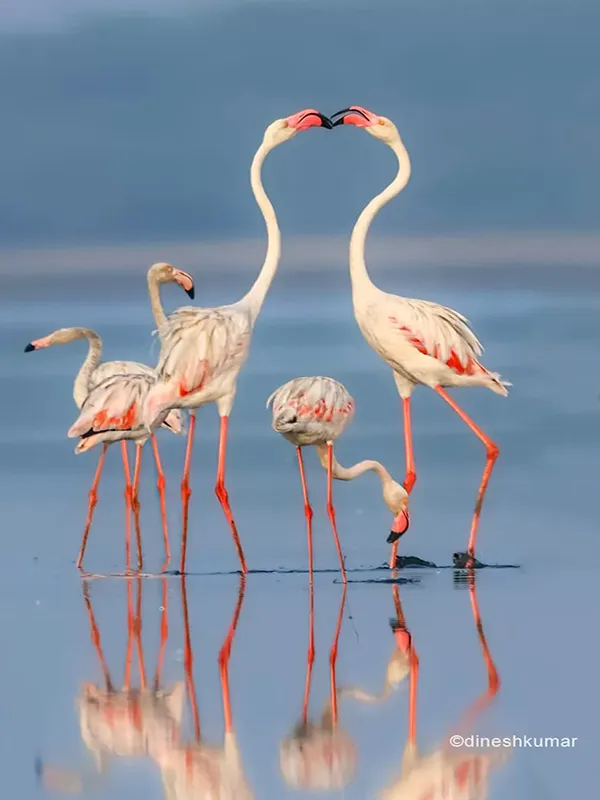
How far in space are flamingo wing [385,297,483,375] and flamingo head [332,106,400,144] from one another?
828mm

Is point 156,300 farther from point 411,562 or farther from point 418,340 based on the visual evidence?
point 411,562

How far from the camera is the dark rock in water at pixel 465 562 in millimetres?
8023

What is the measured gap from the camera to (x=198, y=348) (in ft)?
27.0

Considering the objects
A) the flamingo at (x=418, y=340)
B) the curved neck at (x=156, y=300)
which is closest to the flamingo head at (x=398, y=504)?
the flamingo at (x=418, y=340)

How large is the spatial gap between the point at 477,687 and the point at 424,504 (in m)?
3.45

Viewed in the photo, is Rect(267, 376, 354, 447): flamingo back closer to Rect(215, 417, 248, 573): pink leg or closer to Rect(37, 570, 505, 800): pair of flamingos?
Rect(215, 417, 248, 573): pink leg

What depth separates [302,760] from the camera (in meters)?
5.38

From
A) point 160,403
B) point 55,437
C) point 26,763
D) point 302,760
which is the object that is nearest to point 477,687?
point 302,760

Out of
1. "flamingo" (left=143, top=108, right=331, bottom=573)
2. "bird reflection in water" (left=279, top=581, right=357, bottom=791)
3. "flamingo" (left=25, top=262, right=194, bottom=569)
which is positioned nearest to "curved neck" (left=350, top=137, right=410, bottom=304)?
"flamingo" (left=143, top=108, right=331, bottom=573)

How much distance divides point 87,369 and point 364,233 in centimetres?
144

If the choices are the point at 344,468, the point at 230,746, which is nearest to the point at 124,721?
the point at 230,746

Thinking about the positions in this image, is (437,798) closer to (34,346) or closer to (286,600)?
(286,600)

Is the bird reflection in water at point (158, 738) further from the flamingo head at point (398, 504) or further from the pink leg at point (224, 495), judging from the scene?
the flamingo head at point (398, 504)

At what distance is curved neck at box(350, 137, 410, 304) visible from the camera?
885 centimetres
